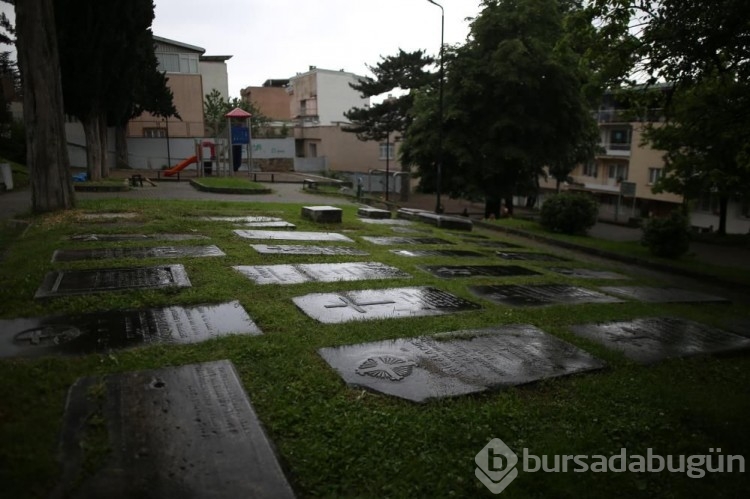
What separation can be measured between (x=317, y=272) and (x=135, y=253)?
2771mm

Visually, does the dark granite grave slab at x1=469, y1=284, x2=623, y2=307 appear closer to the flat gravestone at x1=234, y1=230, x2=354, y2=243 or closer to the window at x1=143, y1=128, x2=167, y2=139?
the flat gravestone at x1=234, y1=230, x2=354, y2=243

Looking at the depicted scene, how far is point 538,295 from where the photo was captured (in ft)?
24.2

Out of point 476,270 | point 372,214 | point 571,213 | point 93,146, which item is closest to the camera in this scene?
point 476,270

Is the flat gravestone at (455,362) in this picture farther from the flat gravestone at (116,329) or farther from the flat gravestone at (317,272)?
the flat gravestone at (317,272)

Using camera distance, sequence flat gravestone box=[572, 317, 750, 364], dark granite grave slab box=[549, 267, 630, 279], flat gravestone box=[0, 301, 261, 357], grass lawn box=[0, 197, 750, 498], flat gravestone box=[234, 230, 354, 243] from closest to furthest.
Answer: grass lawn box=[0, 197, 750, 498], flat gravestone box=[0, 301, 261, 357], flat gravestone box=[572, 317, 750, 364], dark granite grave slab box=[549, 267, 630, 279], flat gravestone box=[234, 230, 354, 243]

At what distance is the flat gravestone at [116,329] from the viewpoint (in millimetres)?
4266

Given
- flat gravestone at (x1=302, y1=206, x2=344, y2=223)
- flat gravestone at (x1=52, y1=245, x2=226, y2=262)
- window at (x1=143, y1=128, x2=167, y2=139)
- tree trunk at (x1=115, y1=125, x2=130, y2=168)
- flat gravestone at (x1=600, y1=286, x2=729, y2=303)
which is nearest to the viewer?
flat gravestone at (x1=52, y1=245, x2=226, y2=262)

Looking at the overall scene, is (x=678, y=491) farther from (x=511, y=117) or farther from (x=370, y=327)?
(x=511, y=117)

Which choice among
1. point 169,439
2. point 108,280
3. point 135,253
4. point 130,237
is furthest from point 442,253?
point 169,439

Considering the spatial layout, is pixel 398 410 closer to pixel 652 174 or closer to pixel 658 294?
pixel 658 294

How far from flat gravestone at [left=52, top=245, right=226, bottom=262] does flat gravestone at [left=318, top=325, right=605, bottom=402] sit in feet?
14.2

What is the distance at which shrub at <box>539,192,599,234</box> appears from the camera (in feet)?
56.1

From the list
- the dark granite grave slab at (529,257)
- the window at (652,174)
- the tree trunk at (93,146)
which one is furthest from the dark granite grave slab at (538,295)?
the window at (652,174)

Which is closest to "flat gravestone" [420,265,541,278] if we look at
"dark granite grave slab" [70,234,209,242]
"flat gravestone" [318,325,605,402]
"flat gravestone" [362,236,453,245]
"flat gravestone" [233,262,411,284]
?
→ "flat gravestone" [233,262,411,284]
